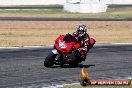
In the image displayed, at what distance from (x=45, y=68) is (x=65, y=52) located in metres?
0.92

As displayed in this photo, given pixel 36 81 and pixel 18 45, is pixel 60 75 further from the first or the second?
pixel 18 45

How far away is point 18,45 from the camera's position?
24.5 m

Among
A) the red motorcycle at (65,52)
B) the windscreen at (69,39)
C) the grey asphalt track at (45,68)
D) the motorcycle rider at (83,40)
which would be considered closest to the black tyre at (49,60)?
the red motorcycle at (65,52)

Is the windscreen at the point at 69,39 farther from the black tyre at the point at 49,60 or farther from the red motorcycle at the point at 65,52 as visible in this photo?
the black tyre at the point at 49,60

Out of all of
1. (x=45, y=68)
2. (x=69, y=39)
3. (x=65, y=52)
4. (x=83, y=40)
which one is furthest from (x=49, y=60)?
(x=83, y=40)

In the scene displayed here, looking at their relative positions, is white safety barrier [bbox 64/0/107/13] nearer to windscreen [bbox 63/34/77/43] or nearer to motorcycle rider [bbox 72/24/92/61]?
motorcycle rider [bbox 72/24/92/61]

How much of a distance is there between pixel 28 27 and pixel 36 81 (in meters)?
23.3

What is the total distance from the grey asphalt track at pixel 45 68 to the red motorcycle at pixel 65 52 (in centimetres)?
28

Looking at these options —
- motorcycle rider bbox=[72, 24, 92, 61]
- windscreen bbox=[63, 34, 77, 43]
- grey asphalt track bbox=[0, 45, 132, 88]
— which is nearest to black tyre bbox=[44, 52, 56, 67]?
grey asphalt track bbox=[0, 45, 132, 88]

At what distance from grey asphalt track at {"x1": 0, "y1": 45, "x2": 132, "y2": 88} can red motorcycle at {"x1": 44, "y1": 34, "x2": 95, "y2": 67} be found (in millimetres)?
283

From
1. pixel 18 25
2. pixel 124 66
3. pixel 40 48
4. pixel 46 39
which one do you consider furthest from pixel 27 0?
pixel 124 66

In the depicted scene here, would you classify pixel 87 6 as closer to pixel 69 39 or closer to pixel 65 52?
pixel 69 39

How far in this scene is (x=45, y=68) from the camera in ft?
54.0

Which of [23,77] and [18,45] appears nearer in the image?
[23,77]
